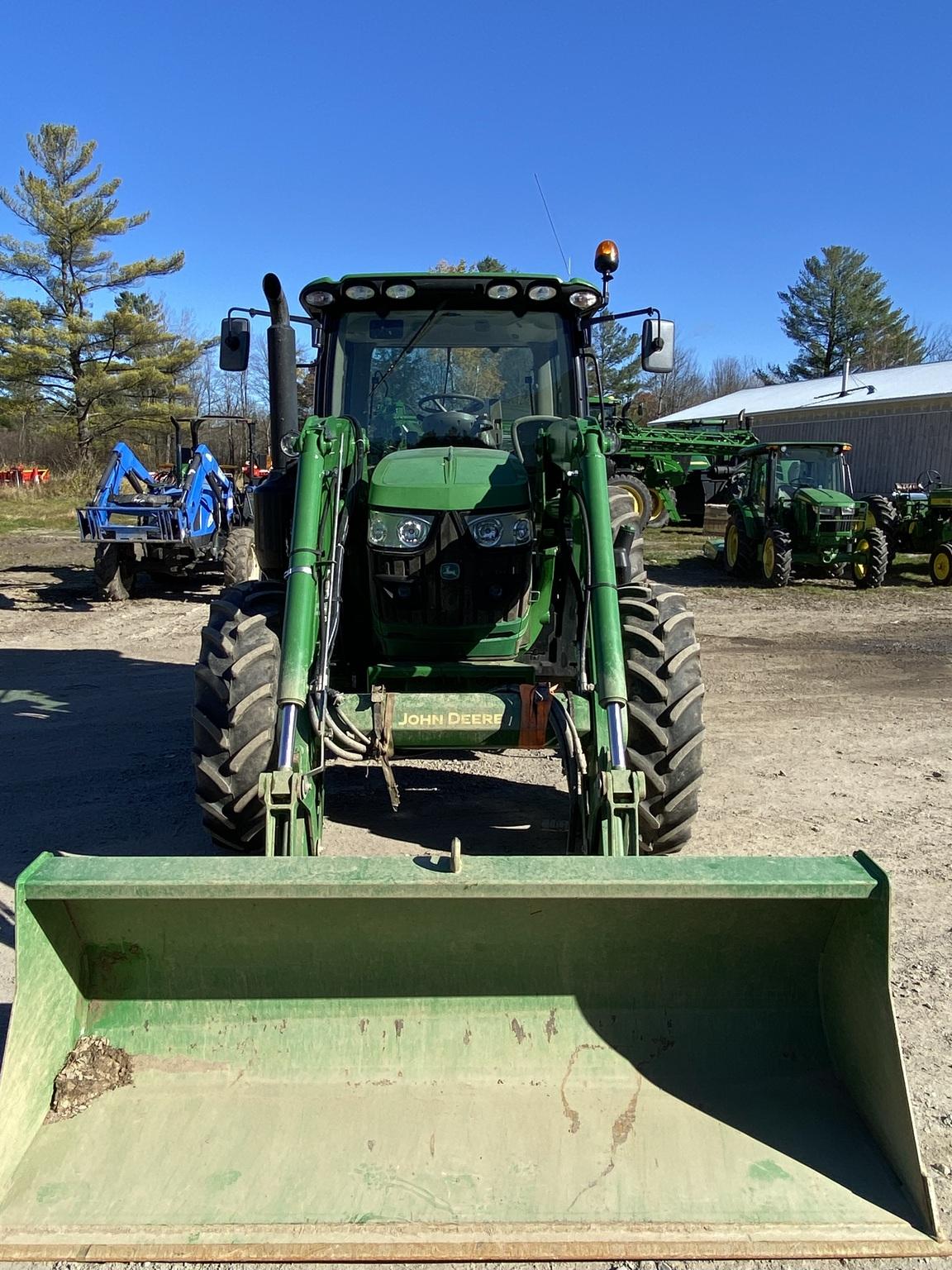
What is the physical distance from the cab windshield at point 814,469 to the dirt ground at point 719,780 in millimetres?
5845

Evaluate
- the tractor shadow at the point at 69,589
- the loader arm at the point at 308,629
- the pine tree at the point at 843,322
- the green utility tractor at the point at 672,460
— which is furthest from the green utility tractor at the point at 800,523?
the pine tree at the point at 843,322

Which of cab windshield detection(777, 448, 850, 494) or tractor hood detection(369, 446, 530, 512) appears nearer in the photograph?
tractor hood detection(369, 446, 530, 512)

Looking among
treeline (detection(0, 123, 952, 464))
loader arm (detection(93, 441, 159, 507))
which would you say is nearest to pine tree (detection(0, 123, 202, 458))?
treeline (detection(0, 123, 952, 464))

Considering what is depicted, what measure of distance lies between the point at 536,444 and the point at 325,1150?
2981 mm

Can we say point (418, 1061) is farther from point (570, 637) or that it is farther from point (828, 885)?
point (570, 637)

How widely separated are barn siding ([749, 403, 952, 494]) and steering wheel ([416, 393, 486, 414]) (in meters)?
23.1

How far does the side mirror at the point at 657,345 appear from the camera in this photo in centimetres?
484

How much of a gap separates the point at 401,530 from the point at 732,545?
41.7 ft

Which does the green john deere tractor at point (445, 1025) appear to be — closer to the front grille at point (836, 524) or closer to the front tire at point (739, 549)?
the front grille at point (836, 524)

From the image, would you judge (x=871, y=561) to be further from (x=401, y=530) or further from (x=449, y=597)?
(x=401, y=530)

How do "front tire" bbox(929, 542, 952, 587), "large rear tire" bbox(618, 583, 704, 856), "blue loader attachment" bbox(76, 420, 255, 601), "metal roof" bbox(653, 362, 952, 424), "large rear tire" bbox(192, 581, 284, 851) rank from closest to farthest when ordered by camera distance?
"large rear tire" bbox(192, 581, 284, 851) → "large rear tire" bbox(618, 583, 704, 856) → "blue loader attachment" bbox(76, 420, 255, 601) → "front tire" bbox(929, 542, 952, 587) → "metal roof" bbox(653, 362, 952, 424)

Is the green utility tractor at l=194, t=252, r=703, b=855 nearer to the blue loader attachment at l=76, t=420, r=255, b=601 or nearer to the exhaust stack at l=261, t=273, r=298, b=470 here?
the exhaust stack at l=261, t=273, r=298, b=470

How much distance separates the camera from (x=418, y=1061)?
264cm

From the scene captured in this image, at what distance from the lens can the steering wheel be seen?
4.98 m
